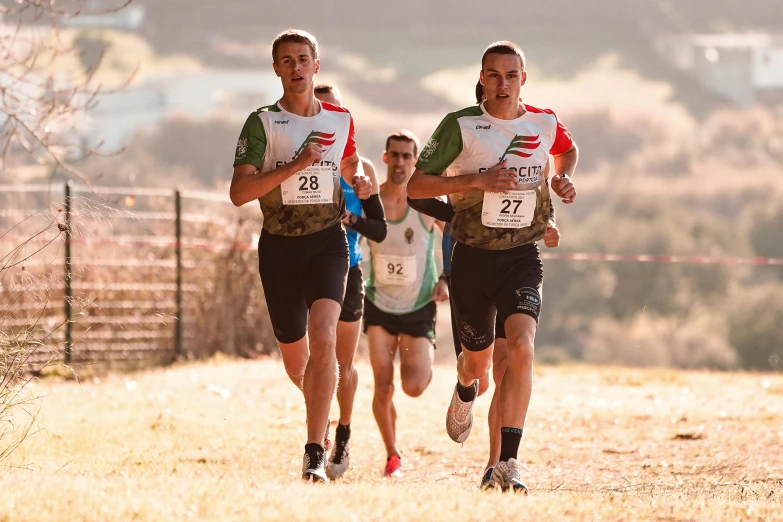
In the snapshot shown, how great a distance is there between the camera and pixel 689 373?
16.7 metres

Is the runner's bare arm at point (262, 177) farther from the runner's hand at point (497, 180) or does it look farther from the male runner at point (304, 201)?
the runner's hand at point (497, 180)

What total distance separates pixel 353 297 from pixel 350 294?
3 cm

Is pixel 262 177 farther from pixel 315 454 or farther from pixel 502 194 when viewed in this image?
pixel 315 454

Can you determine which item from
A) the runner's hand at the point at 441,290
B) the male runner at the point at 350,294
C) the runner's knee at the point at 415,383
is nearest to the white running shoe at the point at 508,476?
the male runner at the point at 350,294

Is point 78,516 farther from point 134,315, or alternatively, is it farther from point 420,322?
point 134,315

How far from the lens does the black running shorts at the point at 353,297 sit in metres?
8.22

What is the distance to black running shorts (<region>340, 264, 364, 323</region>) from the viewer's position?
8.22 metres

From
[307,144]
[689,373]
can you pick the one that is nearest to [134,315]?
[689,373]

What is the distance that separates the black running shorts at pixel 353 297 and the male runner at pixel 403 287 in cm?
100

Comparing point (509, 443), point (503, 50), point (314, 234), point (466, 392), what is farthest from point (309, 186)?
point (466, 392)

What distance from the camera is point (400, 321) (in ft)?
30.6

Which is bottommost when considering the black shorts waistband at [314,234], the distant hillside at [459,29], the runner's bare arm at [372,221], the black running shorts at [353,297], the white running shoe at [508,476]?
the white running shoe at [508,476]

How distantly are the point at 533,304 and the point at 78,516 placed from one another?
2.65 m

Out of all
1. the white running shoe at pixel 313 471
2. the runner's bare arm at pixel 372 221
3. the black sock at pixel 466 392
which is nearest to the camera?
the white running shoe at pixel 313 471
